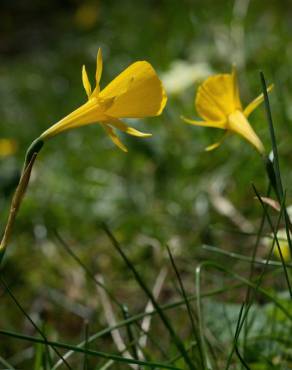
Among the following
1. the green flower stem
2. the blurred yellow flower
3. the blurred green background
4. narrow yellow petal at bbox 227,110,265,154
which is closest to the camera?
the green flower stem

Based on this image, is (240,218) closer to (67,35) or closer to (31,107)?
(31,107)

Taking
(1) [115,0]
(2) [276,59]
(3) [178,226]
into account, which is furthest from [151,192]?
(1) [115,0]

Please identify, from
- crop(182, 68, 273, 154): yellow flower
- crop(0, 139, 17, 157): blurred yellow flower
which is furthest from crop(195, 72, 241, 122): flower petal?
crop(0, 139, 17, 157): blurred yellow flower

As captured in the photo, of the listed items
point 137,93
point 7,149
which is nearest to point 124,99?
point 137,93

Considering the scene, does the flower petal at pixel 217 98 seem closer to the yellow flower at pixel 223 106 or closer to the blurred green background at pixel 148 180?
the yellow flower at pixel 223 106

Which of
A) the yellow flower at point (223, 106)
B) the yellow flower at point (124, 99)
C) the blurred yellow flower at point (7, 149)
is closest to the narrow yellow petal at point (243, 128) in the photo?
the yellow flower at point (223, 106)

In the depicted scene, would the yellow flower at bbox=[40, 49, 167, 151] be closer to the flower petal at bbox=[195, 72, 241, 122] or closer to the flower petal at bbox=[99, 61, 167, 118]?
the flower petal at bbox=[99, 61, 167, 118]
